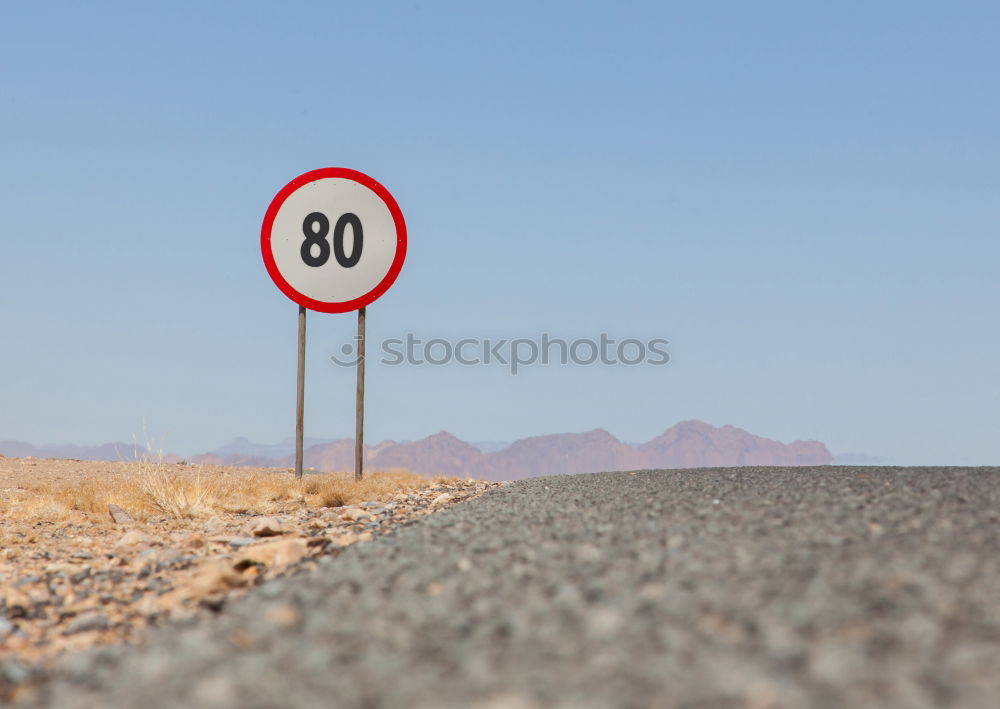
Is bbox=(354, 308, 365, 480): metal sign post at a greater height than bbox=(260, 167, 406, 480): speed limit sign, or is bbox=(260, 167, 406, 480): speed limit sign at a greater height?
bbox=(260, 167, 406, 480): speed limit sign

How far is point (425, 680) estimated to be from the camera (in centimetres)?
203

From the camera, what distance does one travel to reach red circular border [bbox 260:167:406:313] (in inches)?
408

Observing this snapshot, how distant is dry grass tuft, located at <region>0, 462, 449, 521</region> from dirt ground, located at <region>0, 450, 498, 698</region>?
16mm

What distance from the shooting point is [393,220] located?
10453mm

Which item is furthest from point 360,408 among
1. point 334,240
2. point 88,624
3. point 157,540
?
point 88,624

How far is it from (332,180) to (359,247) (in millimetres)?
900

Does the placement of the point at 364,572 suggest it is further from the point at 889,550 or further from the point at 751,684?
the point at 889,550

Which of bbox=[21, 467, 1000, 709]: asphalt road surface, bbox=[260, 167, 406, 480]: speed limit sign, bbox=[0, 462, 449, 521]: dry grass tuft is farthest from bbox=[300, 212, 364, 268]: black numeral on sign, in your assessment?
bbox=[21, 467, 1000, 709]: asphalt road surface

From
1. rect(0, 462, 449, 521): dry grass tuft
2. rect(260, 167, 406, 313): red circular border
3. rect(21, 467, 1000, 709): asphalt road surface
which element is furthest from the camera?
rect(260, 167, 406, 313): red circular border

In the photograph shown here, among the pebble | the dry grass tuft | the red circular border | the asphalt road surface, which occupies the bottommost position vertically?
the pebble

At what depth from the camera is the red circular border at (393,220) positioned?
1038 centimetres

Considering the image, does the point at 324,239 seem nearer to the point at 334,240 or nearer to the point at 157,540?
the point at 334,240

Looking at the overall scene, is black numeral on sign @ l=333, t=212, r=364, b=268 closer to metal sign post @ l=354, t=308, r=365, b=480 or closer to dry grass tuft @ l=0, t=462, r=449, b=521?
metal sign post @ l=354, t=308, r=365, b=480

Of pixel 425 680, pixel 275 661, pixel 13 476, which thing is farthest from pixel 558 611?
pixel 13 476
